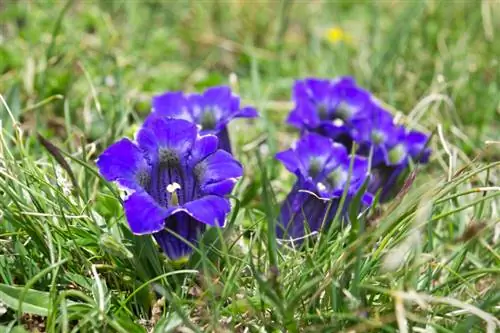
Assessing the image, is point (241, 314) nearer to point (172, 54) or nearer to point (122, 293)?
point (122, 293)

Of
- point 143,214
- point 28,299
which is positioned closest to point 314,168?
point 143,214

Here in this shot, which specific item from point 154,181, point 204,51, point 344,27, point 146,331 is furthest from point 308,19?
point 146,331

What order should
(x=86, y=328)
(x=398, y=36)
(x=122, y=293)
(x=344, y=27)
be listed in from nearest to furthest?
(x=86, y=328), (x=122, y=293), (x=398, y=36), (x=344, y=27)

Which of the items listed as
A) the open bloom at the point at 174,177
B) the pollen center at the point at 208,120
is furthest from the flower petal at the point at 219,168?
the pollen center at the point at 208,120

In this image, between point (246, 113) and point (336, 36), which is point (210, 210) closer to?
point (246, 113)

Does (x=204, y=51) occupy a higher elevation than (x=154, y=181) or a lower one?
lower

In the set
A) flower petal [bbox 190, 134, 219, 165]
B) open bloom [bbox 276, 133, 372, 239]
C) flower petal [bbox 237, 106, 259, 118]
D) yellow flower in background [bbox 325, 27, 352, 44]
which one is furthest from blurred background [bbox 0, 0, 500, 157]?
flower petal [bbox 190, 134, 219, 165]
